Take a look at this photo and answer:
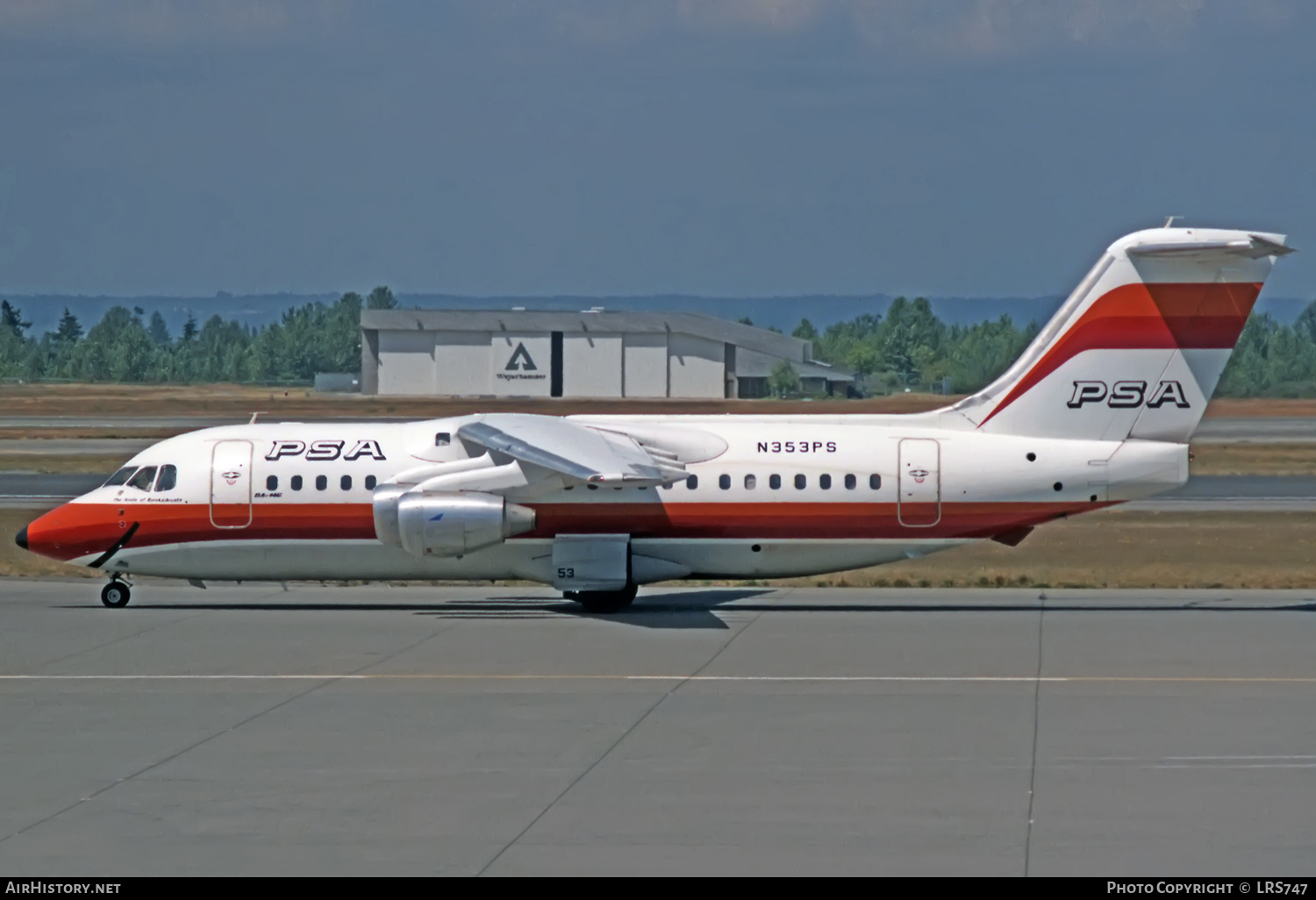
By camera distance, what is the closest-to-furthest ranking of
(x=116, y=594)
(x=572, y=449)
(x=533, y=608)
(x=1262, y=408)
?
(x=572, y=449) < (x=116, y=594) < (x=533, y=608) < (x=1262, y=408)

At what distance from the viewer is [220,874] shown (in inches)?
501

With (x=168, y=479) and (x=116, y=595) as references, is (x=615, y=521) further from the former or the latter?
(x=116, y=595)

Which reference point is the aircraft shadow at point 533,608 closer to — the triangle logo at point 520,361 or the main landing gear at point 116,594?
the main landing gear at point 116,594

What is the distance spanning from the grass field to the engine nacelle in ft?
26.7

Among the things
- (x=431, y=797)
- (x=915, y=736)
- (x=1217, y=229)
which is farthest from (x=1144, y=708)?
(x=1217, y=229)

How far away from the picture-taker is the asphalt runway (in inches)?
534

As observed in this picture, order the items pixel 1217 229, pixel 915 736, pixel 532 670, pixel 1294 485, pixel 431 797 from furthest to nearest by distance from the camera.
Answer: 1. pixel 1294 485
2. pixel 1217 229
3. pixel 532 670
4. pixel 915 736
5. pixel 431 797

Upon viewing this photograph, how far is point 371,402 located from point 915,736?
101118 mm

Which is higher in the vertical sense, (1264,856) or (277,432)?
(277,432)

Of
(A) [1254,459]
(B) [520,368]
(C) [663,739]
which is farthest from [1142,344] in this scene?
(B) [520,368]

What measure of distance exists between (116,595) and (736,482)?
1041cm

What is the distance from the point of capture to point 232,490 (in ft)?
95.3

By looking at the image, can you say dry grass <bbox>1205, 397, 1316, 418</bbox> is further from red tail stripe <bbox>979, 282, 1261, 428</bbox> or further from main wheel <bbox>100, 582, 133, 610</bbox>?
main wheel <bbox>100, 582, 133, 610</bbox>

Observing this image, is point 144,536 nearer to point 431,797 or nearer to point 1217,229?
point 431,797
